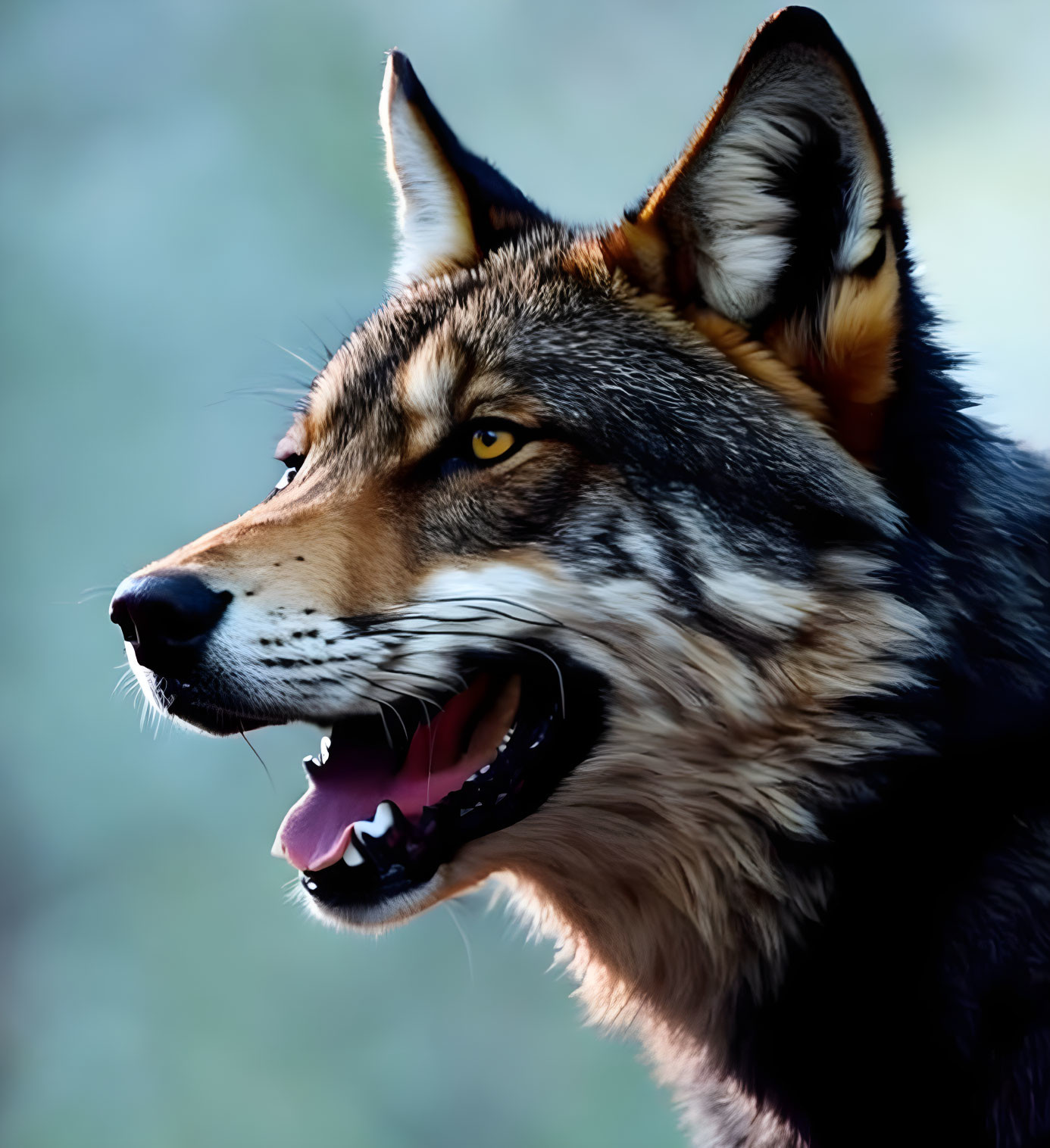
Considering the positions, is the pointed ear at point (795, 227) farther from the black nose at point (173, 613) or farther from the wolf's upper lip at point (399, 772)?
the black nose at point (173, 613)

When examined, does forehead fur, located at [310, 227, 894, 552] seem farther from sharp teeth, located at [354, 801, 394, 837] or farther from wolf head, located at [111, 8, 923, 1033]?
sharp teeth, located at [354, 801, 394, 837]

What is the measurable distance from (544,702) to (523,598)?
193 millimetres

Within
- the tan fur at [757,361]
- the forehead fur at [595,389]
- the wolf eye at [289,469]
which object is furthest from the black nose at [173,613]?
the tan fur at [757,361]

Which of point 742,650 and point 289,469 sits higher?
point 289,469

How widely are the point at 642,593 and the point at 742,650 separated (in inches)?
7.4

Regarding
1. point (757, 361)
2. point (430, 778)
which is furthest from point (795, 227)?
point (430, 778)

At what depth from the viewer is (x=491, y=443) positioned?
7.15 ft

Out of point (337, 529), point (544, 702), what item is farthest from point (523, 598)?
point (337, 529)

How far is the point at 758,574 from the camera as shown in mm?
2023

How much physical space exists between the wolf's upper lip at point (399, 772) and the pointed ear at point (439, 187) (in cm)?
103

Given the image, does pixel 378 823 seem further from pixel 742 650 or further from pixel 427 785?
pixel 742 650

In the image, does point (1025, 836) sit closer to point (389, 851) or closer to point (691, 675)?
point (691, 675)

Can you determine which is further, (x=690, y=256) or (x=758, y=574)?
(x=690, y=256)

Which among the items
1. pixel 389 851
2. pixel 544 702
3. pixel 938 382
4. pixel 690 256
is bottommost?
pixel 389 851
